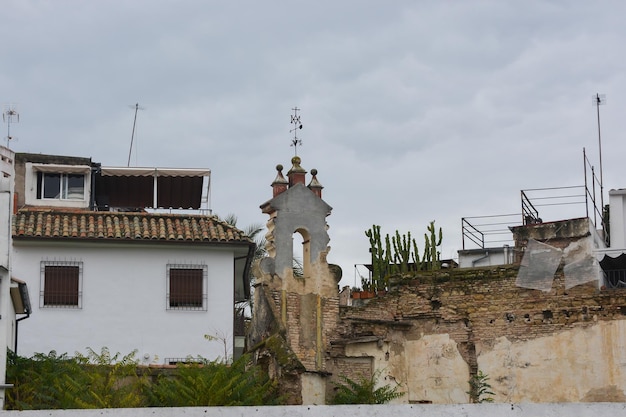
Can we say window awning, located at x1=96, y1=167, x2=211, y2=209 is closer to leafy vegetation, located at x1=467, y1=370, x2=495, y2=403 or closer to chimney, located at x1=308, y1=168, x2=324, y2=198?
chimney, located at x1=308, y1=168, x2=324, y2=198

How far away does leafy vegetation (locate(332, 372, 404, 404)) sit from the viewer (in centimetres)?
2942

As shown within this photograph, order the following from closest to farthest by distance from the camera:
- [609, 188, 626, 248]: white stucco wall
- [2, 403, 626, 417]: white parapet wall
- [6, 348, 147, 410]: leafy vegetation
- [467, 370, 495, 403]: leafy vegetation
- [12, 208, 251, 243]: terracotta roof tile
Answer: [2, 403, 626, 417]: white parapet wall
[6, 348, 147, 410]: leafy vegetation
[467, 370, 495, 403]: leafy vegetation
[12, 208, 251, 243]: terracotta roof tile
[609, 188, 626, 248]: white stucco wall

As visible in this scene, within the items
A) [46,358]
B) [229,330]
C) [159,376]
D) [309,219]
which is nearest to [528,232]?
[309,219]

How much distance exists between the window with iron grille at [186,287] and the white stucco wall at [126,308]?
0.15 meters

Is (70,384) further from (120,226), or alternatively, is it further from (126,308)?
(120,226)

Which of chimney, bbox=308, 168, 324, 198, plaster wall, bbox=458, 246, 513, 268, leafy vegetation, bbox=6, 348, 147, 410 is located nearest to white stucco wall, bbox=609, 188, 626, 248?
plaster wall, bbox=458, 246, 513, 268

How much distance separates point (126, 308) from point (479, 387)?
31.7 feet

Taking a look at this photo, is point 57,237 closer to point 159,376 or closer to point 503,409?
point 159,376

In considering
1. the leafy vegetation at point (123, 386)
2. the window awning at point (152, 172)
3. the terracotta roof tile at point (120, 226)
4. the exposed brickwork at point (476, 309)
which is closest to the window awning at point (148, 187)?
the window awning at point (152, 172)

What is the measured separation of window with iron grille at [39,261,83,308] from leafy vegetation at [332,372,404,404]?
25.3 ft

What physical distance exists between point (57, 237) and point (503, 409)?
15179mm

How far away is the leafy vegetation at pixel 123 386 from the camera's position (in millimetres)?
25969

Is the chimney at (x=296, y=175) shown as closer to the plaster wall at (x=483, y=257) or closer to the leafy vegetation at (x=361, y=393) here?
the leafy vegetation at (x=361, y=393)

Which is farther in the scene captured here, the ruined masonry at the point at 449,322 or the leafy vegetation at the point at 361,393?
the ruined masonry at the point at 449,322
